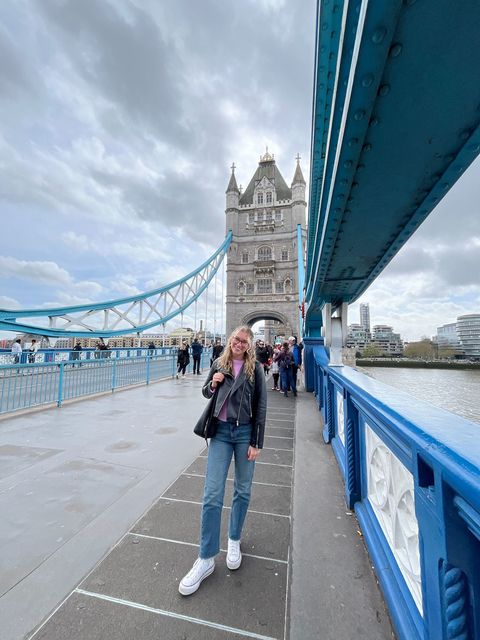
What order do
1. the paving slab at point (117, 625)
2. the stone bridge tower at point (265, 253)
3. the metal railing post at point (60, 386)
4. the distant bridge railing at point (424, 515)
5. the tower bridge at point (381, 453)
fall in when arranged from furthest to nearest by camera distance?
the stone bridge tower at point (265, 253), the metal railing post at point (60, 386), the paving slab at point (117, 625), the tower bridge at point (381, 453), the distant bridge railing at point (424, 515)

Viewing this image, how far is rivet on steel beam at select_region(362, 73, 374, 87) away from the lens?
1.12 meters

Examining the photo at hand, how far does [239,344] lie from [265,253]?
37586mm

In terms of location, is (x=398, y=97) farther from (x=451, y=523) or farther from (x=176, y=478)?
(x=176, y=478)

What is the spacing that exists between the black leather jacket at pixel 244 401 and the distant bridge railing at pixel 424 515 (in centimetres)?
61

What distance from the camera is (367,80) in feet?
3.73

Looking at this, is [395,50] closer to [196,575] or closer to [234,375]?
[234,375]

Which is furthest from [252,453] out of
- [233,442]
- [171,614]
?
[171,614]

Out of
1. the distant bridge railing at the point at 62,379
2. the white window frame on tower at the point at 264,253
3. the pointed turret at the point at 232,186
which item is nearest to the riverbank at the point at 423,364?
the white window frame on tower at the point at 264,253

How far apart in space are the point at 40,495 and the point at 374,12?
3.41m

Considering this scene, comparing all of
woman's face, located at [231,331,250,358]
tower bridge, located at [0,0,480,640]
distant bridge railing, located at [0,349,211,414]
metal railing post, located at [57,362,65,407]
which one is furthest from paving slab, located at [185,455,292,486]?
metal railing post, located at [57,362,65,407]

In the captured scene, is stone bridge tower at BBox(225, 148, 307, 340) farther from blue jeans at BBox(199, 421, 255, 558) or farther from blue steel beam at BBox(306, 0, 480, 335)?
blue jeans at BBox(199, 421, 255, 558)

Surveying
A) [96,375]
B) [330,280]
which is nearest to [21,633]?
[330,280]

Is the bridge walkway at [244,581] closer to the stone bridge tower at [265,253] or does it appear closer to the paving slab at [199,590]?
the paving slab at [199,590]

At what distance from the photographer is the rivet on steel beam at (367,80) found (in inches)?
44.2
